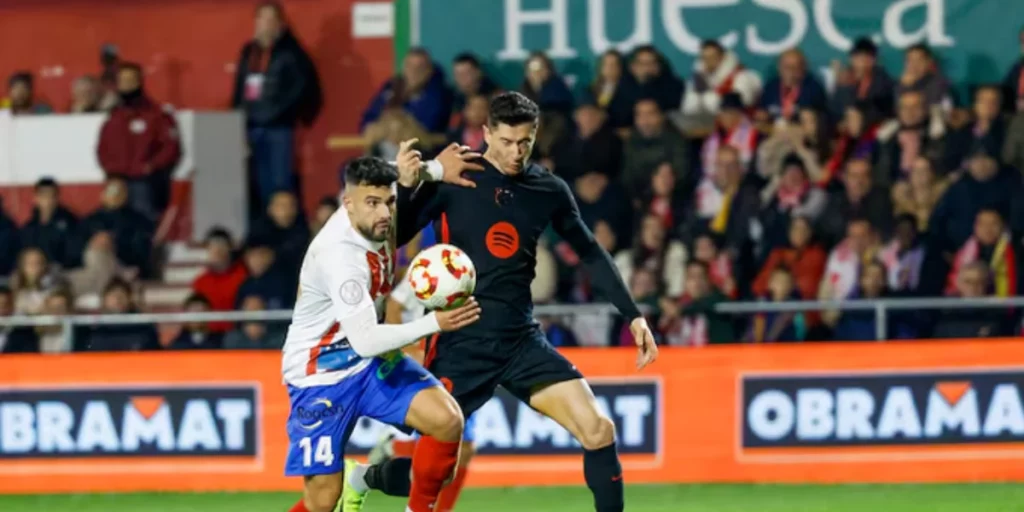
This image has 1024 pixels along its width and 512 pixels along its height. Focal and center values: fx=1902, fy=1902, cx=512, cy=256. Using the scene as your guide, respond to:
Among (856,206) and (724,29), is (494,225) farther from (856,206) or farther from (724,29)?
(724,29)

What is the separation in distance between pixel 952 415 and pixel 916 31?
18.9 feet

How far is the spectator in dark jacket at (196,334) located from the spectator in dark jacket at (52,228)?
1.62m

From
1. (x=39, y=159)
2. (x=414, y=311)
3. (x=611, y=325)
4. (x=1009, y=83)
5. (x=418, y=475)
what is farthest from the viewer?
(x=39, y=159)

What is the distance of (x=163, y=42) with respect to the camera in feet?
63.7

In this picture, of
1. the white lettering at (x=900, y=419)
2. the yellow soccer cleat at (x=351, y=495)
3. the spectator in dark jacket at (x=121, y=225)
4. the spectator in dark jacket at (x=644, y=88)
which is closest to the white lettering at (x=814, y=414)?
the white lettering at (x=900, y=419)

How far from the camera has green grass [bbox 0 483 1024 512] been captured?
429 inches

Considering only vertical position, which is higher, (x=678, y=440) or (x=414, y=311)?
(x=414, y=311)

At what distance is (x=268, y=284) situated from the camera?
48.5 feet

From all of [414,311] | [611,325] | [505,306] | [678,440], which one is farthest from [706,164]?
[505,306]

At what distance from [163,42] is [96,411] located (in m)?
7.63

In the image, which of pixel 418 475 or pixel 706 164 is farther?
pixel 706 164

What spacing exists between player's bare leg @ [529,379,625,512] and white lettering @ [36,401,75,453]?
4.71 metres

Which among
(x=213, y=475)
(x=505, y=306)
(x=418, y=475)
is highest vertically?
(x=505, y=306)

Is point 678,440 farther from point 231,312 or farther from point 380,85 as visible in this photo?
point 380,85
